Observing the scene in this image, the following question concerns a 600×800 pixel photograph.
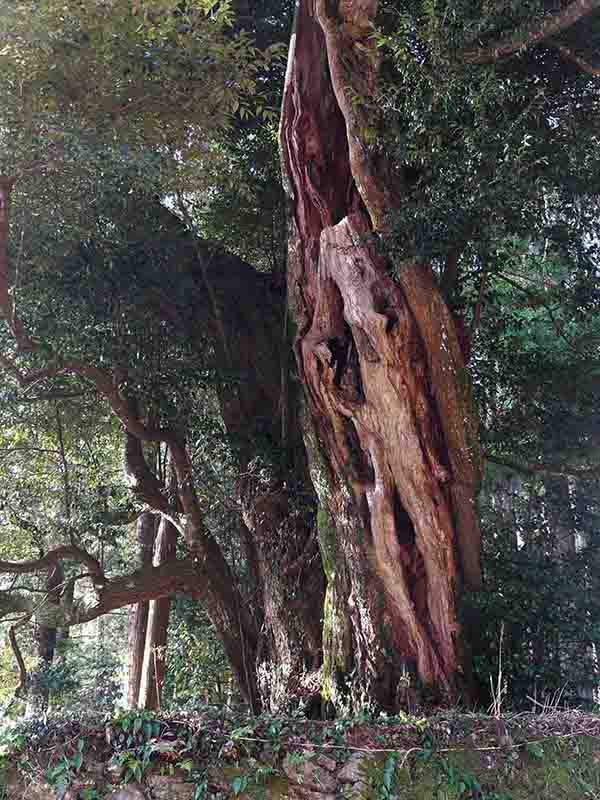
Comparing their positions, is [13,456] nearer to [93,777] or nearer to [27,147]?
[27,147]

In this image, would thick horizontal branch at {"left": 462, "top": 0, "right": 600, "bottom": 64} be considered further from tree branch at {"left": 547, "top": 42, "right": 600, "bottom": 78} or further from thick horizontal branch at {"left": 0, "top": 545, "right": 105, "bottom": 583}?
thick horizontal branch at {"left": 0, "top": 545, "right": 105, "bottom": 583}

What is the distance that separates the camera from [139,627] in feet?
32.7

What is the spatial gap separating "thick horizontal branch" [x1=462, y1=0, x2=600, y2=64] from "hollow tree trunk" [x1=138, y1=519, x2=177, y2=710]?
628cm

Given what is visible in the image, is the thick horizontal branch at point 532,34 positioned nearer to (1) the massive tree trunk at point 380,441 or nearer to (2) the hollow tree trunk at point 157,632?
(1) the massive tree trunk at point 380,441

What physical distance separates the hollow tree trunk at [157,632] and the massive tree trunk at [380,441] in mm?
3653

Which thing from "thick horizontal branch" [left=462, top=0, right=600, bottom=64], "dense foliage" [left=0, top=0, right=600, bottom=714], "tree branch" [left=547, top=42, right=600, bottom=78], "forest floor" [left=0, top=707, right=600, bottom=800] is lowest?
"forest floor" [left=0, top=707, right=600, bottom=800]

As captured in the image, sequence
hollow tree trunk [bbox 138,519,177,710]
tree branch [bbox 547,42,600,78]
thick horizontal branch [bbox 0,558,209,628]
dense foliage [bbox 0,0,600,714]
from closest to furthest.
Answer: dense foliage [bbox 0,0,600,714]
tree branch [bbox 547,42,600,78]
thick horizontal branch [bbox 0,558,209,628]
hollow tree trunk [bbox 138,519,177,710]

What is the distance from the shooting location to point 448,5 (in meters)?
5.10

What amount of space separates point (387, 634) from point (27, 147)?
178 inches

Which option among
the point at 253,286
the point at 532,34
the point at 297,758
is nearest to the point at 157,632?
the point at 253,286

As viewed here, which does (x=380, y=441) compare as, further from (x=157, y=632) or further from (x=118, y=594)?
(x=157, y=632)

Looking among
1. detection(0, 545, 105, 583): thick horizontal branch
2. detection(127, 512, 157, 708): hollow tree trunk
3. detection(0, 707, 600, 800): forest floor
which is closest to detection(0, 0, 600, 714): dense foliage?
detection(0, 545, 105, 583): thick horizontal branch

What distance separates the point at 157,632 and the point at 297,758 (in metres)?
5.96

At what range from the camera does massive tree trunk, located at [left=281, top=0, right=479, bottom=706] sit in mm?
5535
